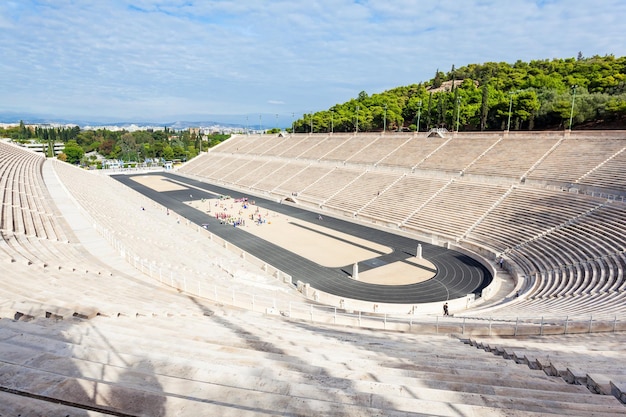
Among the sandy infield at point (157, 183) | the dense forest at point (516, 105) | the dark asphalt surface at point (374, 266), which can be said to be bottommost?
the dark asphalt surface at point (374, 266)

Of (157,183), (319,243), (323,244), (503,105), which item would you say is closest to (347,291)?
(323,244)

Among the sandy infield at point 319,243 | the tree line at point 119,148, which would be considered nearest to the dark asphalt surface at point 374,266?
the sandy infield at point 319,243

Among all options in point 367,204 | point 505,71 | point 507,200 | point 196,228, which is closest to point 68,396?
point 196,228

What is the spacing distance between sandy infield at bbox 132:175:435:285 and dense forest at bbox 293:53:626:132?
2953 cm

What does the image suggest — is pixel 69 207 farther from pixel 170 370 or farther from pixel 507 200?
pixel 507 200

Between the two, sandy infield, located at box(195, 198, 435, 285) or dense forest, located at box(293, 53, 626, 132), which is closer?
sandy infield, located at box(195, 198, 435, 285)

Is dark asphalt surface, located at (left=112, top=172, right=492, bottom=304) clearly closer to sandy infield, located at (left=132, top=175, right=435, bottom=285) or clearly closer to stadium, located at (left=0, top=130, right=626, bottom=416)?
stadium, located at (left=0, top=130, right=626, bottom=416)

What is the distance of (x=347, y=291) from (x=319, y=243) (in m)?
9.73

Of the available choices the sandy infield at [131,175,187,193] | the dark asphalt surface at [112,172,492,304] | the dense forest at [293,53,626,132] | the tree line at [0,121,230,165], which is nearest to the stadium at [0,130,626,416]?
the dark asphalt surface at [112,172,492,304]

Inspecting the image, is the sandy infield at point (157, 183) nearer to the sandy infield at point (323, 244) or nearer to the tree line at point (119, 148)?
the sandy infield at point (323, 244)

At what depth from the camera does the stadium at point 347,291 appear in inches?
195

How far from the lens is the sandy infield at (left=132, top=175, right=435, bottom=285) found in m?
23.9

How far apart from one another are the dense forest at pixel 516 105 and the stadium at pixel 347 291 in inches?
533

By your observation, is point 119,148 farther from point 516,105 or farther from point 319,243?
point 516,105
